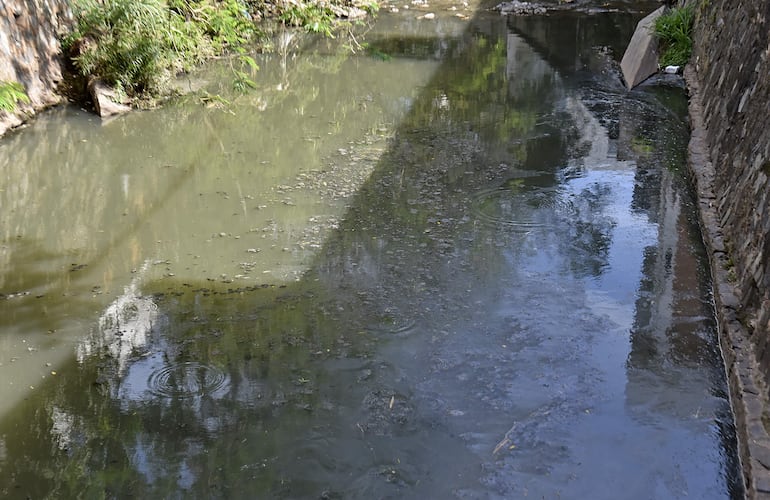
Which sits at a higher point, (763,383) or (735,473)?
(763,383)

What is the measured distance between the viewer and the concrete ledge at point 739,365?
329cm

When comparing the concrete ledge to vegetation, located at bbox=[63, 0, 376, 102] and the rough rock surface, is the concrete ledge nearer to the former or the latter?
vegetation, located at bbox=[63, 0, 376, 102]

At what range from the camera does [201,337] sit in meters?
4.50

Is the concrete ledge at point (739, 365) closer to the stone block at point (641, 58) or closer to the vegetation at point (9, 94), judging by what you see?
the stone block at point (641, 58)

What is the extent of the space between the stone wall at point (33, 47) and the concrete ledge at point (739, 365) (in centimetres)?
639

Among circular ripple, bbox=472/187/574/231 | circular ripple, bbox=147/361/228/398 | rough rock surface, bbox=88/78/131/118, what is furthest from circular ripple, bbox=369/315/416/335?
rough rock surface, bbox=88/78/131/118

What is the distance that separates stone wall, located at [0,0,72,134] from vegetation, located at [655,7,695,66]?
23.1ft

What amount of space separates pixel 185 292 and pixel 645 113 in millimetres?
5509

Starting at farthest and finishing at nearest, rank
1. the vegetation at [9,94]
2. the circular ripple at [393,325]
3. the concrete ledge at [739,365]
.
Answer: the vegetation at [9,94], the circular ripple at [393,325], the concrete ledge at [739,365]

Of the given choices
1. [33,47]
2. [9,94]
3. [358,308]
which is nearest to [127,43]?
[33,47]

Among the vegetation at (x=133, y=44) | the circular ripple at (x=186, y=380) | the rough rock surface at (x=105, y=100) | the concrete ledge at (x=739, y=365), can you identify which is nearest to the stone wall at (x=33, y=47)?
the vegetation at (x=133, y=44)

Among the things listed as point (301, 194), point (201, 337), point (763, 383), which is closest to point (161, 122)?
point (301, 194)

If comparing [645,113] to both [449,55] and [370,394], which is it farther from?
[370,394]

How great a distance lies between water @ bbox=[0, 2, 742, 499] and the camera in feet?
11.6
